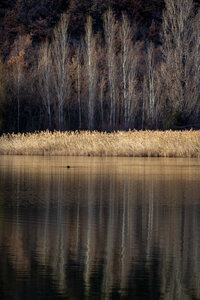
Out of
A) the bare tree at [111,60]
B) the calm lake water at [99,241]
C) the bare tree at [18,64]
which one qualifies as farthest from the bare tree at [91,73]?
the calm lake water at [99,241]

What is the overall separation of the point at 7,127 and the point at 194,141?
25.9 m

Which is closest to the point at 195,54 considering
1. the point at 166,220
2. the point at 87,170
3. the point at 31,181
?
the point at 87,170

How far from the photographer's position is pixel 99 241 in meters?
8.73

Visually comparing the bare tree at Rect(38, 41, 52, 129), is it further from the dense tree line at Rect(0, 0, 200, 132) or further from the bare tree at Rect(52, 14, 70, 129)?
the bare tree at Rect(52, 14, 70, 129)

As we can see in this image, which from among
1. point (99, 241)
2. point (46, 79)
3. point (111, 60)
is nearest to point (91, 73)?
point (111, 60)

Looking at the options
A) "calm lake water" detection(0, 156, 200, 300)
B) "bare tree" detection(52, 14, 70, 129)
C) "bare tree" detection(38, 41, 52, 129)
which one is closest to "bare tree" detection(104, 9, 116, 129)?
"bare tree" detection(52, 14, 70, 129)

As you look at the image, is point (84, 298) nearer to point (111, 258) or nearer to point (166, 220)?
point (111, 258)

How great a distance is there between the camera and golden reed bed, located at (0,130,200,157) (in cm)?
3372

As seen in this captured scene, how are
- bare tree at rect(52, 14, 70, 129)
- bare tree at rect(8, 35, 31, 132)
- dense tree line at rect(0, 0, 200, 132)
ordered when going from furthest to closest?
bare tree at rect(52, 14, 70, 129) → bare tree at rect(8, 35, 31, 132) → dense tree line at rect(0, 0, 200, 132)

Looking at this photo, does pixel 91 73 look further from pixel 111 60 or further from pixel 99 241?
pixel 99 241

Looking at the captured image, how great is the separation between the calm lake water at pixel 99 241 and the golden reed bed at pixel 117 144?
16.4 meters

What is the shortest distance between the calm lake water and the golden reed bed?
1638cm

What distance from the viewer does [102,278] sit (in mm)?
6609

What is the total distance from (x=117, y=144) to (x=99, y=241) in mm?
25940
